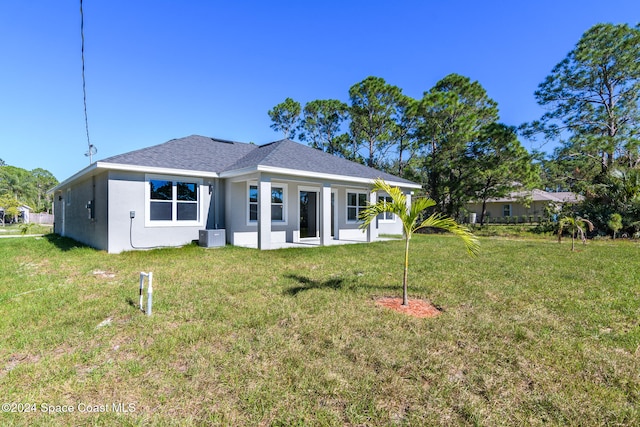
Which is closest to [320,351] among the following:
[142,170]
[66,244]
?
[142,170]

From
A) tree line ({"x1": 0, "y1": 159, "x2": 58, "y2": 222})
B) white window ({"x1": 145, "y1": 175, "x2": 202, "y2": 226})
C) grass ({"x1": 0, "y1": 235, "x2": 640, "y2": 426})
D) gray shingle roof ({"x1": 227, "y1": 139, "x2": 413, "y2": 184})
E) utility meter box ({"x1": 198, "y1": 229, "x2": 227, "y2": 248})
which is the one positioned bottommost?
grass ({"x1": 0, "y1": 235, "x2": 640, "y2": 426})

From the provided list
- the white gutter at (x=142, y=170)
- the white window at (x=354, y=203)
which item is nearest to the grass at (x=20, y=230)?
the white gutter at (x=142, y=170)

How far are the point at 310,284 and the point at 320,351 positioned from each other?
109 inches

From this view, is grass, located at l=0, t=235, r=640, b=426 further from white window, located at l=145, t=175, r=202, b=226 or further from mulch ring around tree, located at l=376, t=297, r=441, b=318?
white window, located at l=145, t=175, r=202, b=226

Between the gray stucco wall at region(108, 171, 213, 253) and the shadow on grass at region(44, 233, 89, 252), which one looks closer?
the gray stucco wall at region(108, 171, 213, 253)

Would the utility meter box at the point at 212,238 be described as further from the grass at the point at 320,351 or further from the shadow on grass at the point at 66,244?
the shadow on grass at the point at 66,244

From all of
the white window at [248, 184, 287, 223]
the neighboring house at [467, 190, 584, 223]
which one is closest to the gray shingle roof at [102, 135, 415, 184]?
the white window at [248, 184, 287, 223]

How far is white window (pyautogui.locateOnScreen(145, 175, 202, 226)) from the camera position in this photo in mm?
10312

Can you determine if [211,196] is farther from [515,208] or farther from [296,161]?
[515,208]

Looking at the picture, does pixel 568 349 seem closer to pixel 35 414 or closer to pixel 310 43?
pixel 35 414

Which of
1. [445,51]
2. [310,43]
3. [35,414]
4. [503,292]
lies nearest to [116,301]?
[35,414]

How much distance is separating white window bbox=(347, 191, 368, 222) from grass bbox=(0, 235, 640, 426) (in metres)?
8.81

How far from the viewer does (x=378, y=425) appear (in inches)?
86.2

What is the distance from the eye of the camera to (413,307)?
4672 mm
